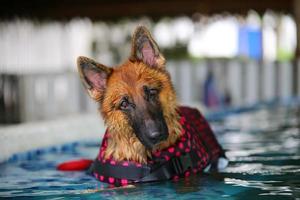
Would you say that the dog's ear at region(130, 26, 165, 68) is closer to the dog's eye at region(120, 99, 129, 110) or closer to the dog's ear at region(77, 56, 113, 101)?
the dog's ear at region(77, 56, 113, 101)

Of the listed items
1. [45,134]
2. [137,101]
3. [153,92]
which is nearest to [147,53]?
[153,92]

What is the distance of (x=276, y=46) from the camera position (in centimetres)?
2102

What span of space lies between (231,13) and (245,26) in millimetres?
1499

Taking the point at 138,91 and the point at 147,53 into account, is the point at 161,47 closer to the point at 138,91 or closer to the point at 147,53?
the point at 147,53

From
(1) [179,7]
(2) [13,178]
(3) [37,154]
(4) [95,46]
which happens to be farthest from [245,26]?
(2) [13,178]

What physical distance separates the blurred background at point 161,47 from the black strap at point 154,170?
7131mm

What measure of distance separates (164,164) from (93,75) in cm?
87

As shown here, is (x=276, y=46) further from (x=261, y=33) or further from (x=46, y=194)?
(x=46, y=194)

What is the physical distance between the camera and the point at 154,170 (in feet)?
15.7

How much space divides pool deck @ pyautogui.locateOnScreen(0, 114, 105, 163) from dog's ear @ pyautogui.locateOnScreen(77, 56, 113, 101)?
2285 millimetres

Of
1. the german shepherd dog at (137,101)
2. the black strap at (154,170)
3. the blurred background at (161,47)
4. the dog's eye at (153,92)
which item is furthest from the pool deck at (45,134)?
the blurred background at (161,47)

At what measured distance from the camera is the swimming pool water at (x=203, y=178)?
4.34 metres

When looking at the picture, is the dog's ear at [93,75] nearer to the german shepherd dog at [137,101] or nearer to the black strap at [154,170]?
the german shepherd dog at [137,101]

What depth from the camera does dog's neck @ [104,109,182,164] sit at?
4.66 meters
